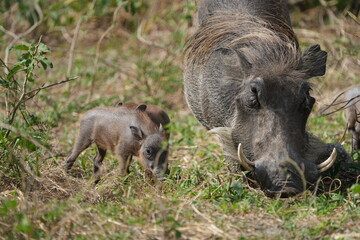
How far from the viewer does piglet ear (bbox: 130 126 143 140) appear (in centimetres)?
403

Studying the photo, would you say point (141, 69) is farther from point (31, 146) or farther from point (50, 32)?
point (31, 146)

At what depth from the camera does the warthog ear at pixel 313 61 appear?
13.1 ft

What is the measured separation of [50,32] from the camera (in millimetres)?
9117

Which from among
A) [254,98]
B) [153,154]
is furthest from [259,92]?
[153,154]

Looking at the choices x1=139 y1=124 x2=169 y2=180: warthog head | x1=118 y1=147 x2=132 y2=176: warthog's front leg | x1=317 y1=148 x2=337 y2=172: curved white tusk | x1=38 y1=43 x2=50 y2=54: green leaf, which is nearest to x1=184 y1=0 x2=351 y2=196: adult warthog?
x1=317 y1=148 x2=337 y2=172: curved white tusk

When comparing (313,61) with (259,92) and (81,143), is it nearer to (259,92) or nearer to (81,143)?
(259,92)

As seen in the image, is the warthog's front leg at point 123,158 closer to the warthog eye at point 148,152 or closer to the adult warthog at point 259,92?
the warthog eye at point 148,152

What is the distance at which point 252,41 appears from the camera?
421 cm

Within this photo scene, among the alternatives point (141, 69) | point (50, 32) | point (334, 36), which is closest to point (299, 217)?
point (141, 69)

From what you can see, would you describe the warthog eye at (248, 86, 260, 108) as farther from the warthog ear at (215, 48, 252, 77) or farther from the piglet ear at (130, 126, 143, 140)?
the piglet ear at (130, 126, 143, 140)

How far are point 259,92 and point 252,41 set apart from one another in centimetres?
66

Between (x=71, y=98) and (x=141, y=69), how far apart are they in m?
1.07

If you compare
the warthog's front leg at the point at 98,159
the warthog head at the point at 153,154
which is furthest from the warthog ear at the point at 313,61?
the warthog's front leg at the point at 98,159

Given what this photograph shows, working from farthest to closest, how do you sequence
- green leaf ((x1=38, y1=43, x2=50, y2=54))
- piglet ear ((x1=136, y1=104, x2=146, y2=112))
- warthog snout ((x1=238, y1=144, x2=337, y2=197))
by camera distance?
piglet ear ((x1=136, y1=104, x2=146, y2=112)) → green leaf ((x1=38, y1=43, x2=50, y2=54)) → warthog snout ((x1=238, y1=144, x2=337, y2=197))
